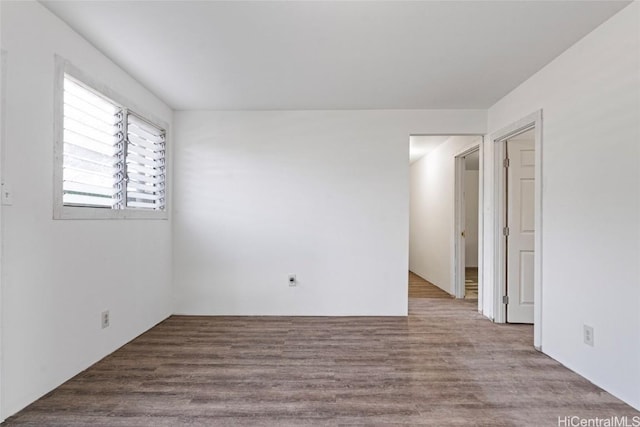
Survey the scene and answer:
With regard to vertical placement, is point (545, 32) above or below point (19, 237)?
above

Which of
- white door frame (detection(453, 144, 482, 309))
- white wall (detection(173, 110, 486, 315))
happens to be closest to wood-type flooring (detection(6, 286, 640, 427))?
white wall (detection(173, 110, 486, 315))

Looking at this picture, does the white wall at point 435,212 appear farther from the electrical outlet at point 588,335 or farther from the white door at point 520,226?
the electrical outlet at point 588,335

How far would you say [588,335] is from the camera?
232 cm

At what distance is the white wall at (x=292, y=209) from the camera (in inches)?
153

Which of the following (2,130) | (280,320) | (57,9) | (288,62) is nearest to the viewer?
(2,130)

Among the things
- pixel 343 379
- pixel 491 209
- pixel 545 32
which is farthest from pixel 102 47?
pixel 491 209

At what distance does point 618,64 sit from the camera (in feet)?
6.90

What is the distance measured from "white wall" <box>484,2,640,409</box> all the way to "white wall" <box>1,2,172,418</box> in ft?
11.7

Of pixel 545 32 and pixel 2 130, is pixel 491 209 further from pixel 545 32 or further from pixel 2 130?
pixel 2 130

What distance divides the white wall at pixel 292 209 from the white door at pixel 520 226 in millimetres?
593

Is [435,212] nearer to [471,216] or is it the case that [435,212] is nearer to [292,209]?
[292,209]

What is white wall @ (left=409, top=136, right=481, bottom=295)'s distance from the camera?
509cm

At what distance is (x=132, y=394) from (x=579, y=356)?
308 centimetres

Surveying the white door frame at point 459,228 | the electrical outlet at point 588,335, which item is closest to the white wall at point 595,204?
the electrical outlet at point 588,335
